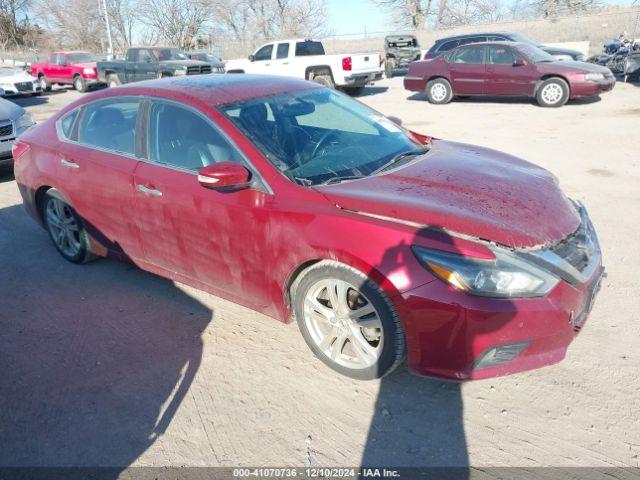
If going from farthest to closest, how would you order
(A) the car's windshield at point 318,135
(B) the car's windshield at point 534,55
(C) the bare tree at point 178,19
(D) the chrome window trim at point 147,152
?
(C) the bare tree at point 178,19 < (B) the car's windshield at point 534,55 < (A) the car's windshield at point 318,135 < (D) the chrome window trim at point 147,152

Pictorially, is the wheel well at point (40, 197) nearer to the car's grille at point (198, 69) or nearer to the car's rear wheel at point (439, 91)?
the car's rear wheel at point (439, 91)

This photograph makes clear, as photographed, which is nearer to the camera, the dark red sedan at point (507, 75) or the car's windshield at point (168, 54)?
the dark red sedan at point (507, 75)

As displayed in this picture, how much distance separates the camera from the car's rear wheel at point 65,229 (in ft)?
14.5

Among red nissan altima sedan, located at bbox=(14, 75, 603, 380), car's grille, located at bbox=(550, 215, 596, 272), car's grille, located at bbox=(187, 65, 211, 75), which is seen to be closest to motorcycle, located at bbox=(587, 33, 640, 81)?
car's grille, located at bbox=(187, 65, 211, 75)

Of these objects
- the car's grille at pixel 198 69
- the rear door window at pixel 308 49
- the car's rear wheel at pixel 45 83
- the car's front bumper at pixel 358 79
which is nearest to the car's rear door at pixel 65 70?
the car's rear wheel at pixel 45 83

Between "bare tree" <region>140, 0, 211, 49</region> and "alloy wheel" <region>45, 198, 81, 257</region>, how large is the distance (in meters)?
42.8

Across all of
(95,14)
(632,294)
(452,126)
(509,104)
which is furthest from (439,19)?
(632,294)

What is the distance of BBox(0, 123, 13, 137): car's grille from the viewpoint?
311 inches

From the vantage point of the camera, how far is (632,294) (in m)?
3.68

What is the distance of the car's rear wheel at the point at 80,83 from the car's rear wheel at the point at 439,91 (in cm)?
1572

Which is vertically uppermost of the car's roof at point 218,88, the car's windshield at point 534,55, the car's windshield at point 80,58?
the car's windshield at point 80,58

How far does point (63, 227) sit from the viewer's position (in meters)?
4.59

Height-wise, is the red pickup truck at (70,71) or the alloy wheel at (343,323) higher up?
the red pickup truck at (70,71)

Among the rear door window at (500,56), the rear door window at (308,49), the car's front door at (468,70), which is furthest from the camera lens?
the rear door window at (308,49)
